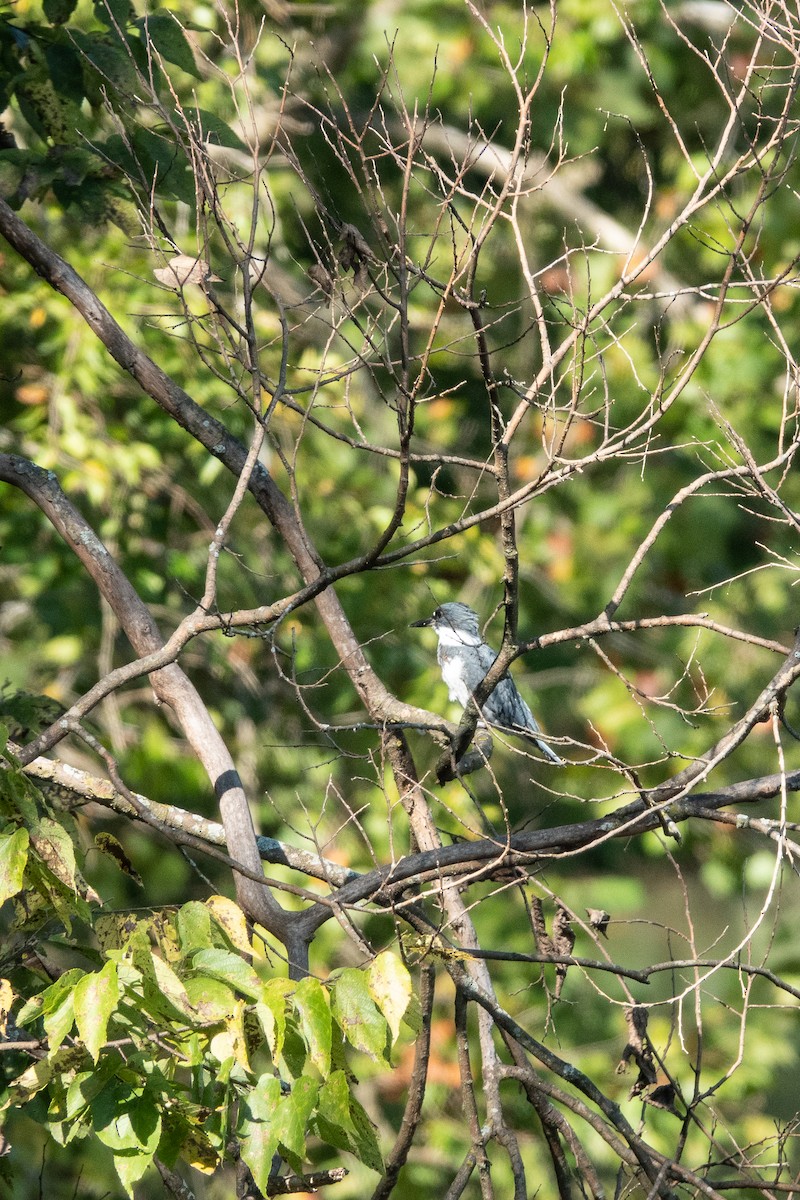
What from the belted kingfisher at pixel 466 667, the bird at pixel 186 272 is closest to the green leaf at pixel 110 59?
the bird at pixel 186 272

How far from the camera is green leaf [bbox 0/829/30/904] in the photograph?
1.93 meters

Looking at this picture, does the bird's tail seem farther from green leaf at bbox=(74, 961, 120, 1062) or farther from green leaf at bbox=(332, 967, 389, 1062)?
green leaf at bbox=(74, 961, 120, 1062)

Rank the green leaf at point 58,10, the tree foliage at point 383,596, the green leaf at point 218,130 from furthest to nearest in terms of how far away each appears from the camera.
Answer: the green leaf at point 58,10 → the green leaf at point 218,130 → the tree foliage at point 383,596

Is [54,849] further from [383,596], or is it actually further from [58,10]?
[383,596]

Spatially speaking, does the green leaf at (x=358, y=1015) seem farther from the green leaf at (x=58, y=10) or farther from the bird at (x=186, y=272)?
the green leaf at (x=58, y=10)

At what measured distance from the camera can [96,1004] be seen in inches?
70.0

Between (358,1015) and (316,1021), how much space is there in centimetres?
10

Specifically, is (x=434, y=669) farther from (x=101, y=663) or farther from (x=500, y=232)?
(x=500, y=232)

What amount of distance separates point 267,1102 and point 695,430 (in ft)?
18.8

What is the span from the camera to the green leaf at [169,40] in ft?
9.72

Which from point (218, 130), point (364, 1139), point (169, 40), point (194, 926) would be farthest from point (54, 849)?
point (169, 40)

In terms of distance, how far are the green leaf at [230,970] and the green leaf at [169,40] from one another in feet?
6.90

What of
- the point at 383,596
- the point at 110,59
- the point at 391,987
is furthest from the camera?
the point at 383,596

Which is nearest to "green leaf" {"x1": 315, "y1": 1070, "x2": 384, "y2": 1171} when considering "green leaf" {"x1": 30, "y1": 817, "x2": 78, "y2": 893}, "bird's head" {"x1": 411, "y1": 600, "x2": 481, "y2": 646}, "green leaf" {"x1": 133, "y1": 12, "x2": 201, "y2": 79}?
"green leaf" {"x1": 30, "y1": 817, "x2": 78, "y2": 893}
